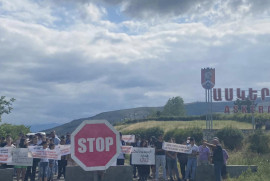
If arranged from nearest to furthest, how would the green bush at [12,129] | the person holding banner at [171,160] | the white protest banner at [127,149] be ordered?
the person holding banner at [171,160] < the white protest banner at [127,149] < the green bush at [12,129]

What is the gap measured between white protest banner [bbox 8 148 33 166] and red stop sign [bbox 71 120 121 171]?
11.9m

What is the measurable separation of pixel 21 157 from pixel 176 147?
6053 mm

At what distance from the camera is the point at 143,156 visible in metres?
18.7

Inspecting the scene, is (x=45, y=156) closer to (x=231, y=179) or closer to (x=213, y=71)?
(x=231, y=179)

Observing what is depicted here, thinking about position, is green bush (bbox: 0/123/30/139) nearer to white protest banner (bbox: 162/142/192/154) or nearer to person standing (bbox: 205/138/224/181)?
white protest banner (bbox: 162/142/192/154)

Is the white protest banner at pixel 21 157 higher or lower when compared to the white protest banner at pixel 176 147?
lower

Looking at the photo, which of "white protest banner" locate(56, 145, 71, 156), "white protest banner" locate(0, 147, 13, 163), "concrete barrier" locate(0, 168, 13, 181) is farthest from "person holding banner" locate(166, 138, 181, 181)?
"concrete barrier" locate(0, 168, 13, 181)

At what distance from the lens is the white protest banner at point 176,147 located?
715 inches

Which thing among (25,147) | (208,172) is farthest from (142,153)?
(25,147)

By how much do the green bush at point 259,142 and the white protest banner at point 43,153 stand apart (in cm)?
1585

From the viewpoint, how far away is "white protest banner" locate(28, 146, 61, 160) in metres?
17.3

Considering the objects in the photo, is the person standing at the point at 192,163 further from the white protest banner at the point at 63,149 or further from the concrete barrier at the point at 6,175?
the concrete barrier at the point at 6,175

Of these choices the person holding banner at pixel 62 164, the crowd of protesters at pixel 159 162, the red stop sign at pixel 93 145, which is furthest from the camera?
the person holding banner at pixel 62 164

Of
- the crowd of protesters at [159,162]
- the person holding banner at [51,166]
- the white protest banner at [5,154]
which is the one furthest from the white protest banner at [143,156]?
the white protest banner at [5,154]
